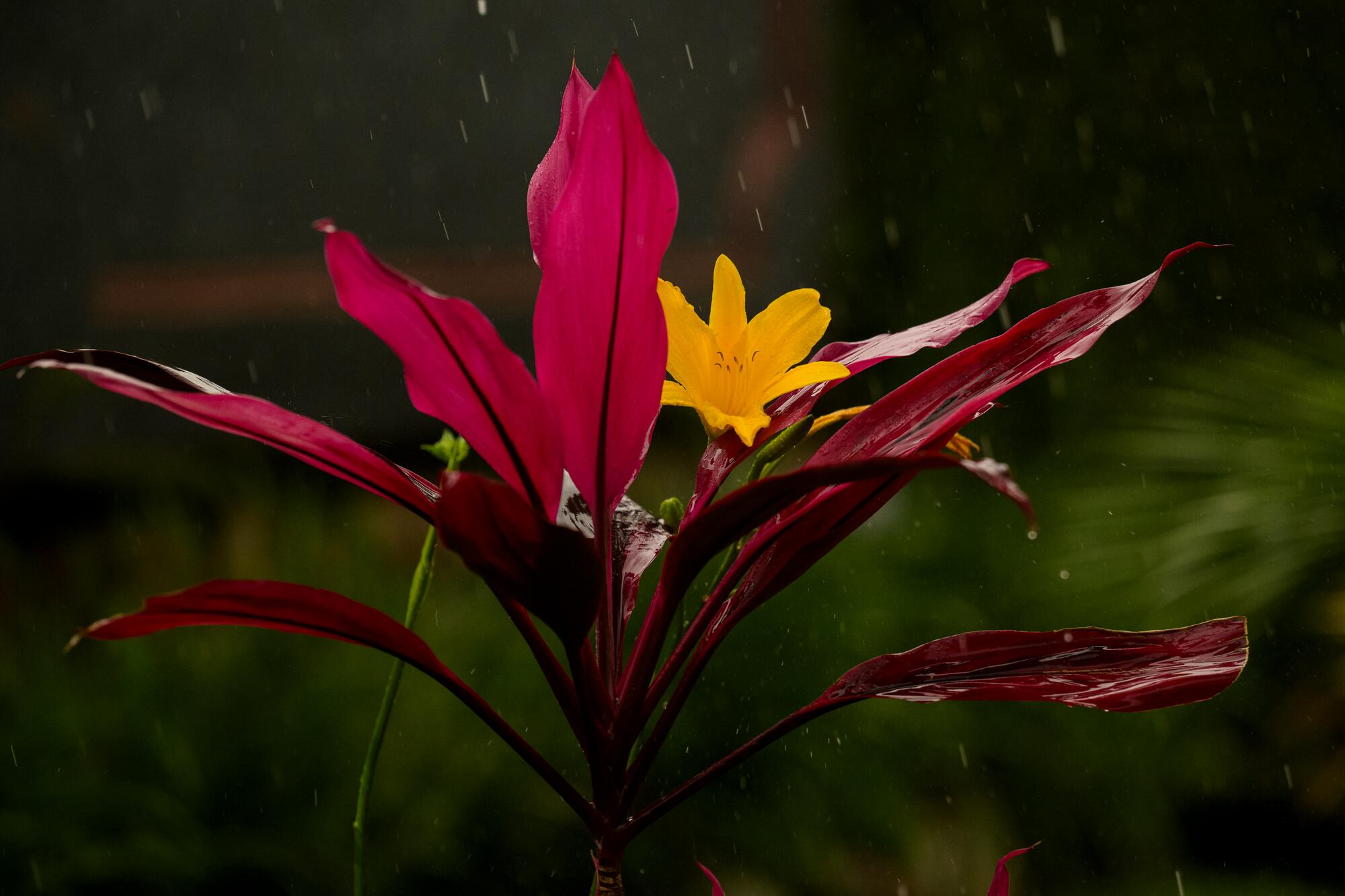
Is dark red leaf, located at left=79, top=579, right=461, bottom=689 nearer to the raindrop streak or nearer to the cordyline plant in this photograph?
the cordyline plant

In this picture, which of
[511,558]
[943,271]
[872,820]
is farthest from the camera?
[943,271]

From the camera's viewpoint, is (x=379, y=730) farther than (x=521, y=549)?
Yes

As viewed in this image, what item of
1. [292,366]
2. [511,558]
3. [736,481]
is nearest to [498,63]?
[292,366]

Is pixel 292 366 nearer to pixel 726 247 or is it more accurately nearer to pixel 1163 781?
pixel 726 247

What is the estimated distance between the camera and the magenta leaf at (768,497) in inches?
9.1

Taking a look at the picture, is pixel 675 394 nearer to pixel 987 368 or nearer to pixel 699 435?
pixel 987 368

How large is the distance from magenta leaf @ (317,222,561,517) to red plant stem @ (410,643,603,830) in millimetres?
59

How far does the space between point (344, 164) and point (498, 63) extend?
2.19ft

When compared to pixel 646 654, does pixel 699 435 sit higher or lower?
higher

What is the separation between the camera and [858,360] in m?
0.34

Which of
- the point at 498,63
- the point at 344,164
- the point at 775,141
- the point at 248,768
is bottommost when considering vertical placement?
the point at 248,768

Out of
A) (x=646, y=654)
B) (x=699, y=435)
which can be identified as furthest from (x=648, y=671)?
(x=699, y=435)

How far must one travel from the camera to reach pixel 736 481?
6.27 feet

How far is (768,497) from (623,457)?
5 cm
